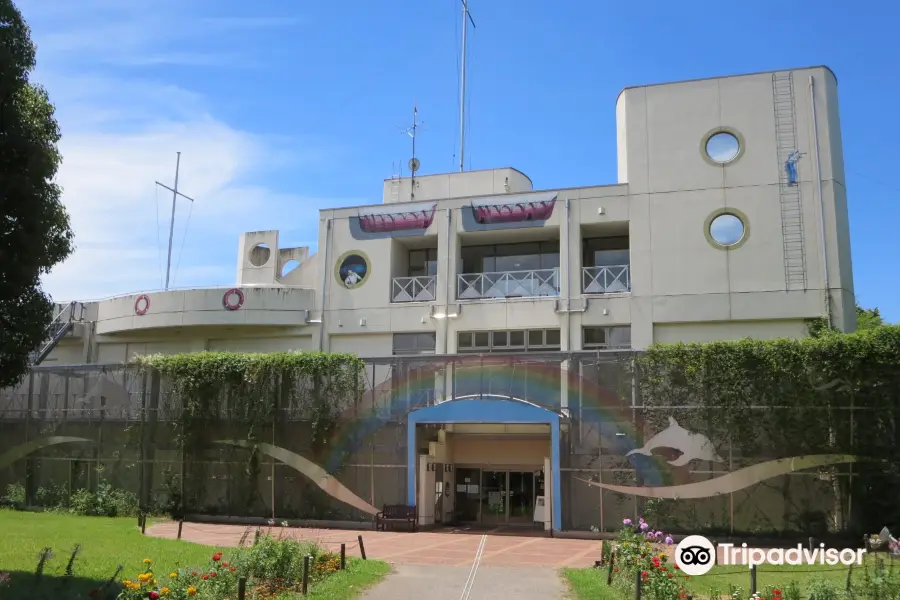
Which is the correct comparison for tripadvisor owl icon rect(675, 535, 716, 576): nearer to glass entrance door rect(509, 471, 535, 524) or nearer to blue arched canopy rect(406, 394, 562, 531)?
blue arched canopy rect(406, 394, 562, 531)

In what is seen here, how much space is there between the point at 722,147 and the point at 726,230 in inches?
112

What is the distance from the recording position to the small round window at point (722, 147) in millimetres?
26578

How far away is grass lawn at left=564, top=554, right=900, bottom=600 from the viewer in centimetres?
1109

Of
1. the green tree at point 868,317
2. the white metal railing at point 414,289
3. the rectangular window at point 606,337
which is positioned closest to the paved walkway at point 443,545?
the rectangular window at point 606,337

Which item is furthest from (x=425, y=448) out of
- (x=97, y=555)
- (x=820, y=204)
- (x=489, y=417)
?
(x=820, y=204)

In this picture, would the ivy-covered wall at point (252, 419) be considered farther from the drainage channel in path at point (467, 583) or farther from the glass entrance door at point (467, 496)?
the drainage channel in path at point (467, 583)

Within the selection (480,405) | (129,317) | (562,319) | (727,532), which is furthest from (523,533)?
(129,317)

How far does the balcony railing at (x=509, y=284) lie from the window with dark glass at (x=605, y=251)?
5.73 ft

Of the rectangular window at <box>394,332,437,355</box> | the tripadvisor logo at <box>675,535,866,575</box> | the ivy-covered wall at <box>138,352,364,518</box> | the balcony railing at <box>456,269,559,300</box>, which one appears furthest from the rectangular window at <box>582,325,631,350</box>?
the tripadvisor logo at <box>675,535,866,575</box>

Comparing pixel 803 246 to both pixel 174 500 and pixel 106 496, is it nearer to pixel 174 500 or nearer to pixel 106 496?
pixel 174 500

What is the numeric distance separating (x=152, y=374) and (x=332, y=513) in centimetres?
814

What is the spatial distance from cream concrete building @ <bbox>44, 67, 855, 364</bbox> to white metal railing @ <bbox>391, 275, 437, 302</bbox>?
6cm

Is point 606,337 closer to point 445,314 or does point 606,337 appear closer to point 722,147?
point 445,314

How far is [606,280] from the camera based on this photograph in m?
27.4
